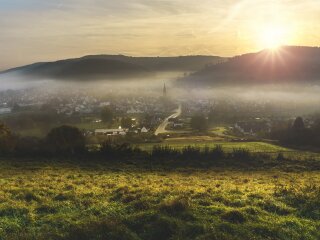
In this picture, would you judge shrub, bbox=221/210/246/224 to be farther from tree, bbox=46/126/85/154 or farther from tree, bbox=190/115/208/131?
tree, bbox=190/115/208/131

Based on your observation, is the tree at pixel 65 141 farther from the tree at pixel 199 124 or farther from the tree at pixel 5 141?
the tree at pixel 199 124

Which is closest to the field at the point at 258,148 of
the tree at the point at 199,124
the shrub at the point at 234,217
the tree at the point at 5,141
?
the tree at the point at 5,141

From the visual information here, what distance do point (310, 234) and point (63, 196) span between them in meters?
9.71

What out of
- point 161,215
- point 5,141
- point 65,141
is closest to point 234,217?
point 161,215

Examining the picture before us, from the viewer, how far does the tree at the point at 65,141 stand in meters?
53.7

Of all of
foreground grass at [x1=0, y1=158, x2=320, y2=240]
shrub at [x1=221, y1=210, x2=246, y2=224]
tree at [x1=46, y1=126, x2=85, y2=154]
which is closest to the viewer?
foreground grass at [x1=0, y1=158, x2=320, y2=240]

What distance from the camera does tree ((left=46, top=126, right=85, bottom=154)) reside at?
5366 cm

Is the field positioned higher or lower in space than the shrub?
lower

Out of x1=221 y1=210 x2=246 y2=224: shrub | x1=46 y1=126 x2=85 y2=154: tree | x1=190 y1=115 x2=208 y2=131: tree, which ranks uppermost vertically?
x1=221 y1=210 x2=246 y2=224: shrub

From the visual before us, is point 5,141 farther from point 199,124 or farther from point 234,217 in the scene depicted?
point 199,124

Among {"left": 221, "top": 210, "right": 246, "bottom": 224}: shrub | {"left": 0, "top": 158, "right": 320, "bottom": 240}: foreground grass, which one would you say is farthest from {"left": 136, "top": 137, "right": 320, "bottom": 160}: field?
{"left": 221, "top": 210, "right": 246, "bottom": 224}: shrub

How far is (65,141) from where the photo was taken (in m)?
60.3

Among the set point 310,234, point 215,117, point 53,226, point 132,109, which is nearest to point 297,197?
point 310,234

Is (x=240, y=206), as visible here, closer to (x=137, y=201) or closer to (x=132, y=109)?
(x=137, y=201)
